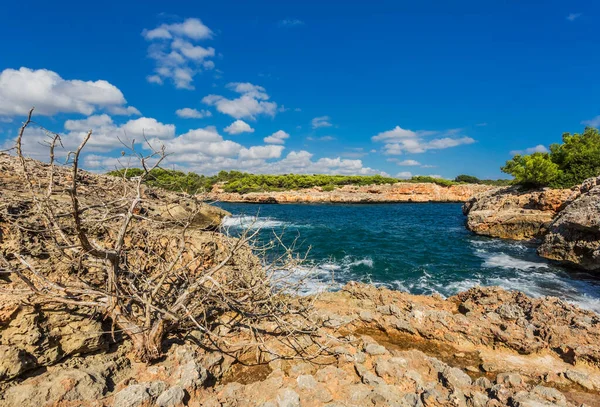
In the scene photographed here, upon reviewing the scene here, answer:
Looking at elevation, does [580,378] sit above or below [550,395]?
below

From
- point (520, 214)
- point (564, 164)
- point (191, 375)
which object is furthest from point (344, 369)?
point (564, 164)

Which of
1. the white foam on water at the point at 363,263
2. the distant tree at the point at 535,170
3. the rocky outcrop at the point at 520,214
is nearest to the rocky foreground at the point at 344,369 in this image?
the white foam on water at the point at 363,263

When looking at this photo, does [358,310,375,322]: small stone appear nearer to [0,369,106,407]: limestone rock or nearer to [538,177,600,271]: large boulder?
[0,369,106,407]: limestone rock

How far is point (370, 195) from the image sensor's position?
5869 cm

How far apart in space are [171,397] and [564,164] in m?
30.4

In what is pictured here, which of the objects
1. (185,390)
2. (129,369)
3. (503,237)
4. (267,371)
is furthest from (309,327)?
(503,237)

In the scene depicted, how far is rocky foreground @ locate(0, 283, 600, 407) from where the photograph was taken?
3410 mm

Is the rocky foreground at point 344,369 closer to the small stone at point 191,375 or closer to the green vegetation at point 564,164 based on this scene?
the small stone at point 191,375

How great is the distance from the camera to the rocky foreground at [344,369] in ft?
11.2

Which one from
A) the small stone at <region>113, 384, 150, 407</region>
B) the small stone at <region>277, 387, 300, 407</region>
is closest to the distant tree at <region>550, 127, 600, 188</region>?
the small stone at <region>277, 387, 300, 407</region>

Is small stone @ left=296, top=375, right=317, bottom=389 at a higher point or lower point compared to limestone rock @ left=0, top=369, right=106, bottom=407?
lower

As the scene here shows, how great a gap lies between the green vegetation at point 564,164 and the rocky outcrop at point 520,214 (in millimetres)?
1336

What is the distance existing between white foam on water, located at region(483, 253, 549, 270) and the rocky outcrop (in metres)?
5.49

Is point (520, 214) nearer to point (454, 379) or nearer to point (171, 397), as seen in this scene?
point (454, 379)
